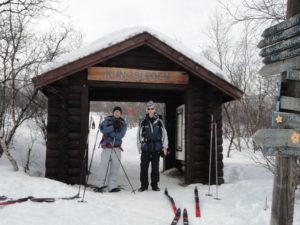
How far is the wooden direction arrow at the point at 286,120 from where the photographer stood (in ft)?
12.1

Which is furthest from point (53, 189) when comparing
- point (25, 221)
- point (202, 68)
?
point (202, 68)

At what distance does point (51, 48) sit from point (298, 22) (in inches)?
367

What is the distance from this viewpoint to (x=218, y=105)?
8.85m

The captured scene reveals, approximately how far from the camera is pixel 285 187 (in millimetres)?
3822

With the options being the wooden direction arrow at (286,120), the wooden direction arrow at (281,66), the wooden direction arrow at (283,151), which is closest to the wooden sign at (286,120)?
the wooden direction arrow at (286,120)

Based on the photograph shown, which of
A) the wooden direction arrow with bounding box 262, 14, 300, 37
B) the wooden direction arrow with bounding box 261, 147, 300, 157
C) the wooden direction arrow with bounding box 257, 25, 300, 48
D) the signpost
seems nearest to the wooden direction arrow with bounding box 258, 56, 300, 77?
the signpost

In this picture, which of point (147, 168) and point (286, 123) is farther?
point (147, 168)

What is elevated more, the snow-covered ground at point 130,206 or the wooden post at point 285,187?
the wooden post at point 285,187

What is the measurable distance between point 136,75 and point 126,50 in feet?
2.31

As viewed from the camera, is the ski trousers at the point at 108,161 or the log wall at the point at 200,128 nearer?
the ski trousers at the point at 108,161

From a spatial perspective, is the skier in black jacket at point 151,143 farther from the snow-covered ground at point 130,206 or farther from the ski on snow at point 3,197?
the ski on snow at point 3,197

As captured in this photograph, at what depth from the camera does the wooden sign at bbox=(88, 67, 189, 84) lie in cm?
831

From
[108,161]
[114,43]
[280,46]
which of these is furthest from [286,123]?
[114,43]

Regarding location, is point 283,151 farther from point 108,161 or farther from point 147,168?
point 108,161
